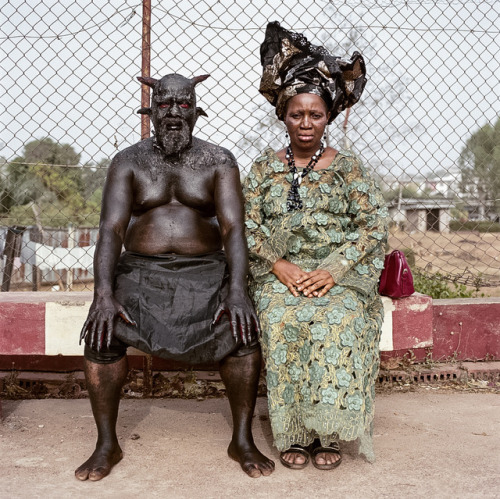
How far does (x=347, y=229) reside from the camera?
3.39 metres

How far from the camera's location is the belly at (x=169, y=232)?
3.15 m

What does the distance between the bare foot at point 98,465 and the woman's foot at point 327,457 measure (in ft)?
3.16

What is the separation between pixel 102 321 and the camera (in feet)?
9.00

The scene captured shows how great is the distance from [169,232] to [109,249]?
345 millimetres

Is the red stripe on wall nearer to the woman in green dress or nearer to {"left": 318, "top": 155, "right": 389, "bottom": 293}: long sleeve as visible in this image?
the woman in green dress

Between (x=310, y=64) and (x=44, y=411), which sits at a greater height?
(x=310, y=64)

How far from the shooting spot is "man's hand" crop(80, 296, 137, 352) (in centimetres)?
275

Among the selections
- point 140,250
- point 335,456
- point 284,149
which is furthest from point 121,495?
point 284,149

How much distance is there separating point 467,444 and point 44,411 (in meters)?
2.51

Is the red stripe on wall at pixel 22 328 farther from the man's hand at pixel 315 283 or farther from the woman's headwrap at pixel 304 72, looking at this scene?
the woman's headwrap at pixel 304 72

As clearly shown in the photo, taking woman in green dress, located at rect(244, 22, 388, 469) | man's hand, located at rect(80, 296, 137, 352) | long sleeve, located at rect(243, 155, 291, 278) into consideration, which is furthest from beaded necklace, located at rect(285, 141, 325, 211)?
man's hand, located at rect(80, 296, 137, 352)

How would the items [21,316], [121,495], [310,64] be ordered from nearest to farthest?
[121,495], [310,64], [21,316]

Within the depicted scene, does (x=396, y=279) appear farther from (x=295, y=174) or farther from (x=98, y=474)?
(x=98, y=474)

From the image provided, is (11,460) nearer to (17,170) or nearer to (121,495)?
(121,495)
